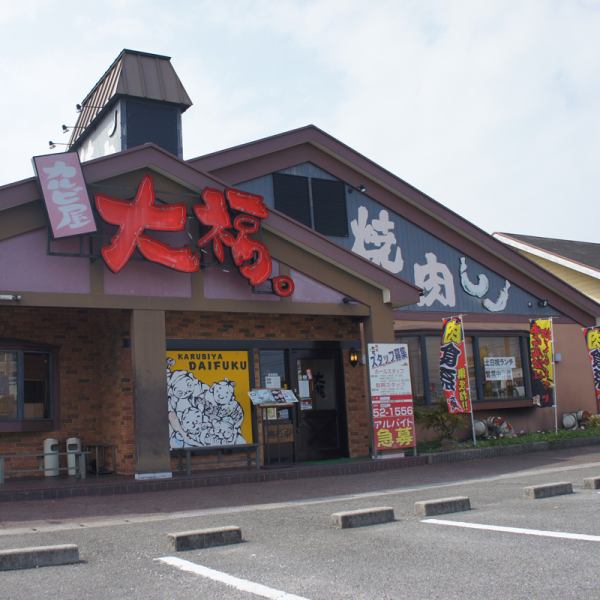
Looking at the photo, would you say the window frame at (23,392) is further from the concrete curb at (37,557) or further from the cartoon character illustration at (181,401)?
the concrete curb at (37,557)

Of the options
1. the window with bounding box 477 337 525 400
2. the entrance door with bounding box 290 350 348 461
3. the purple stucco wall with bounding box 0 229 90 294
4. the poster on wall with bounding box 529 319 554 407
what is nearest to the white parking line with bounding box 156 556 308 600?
the purple stucco wall with bounding box 0 229 90 294

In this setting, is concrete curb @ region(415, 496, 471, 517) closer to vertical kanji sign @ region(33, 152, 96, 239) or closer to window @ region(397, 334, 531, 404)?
vertical kanji sign @ region(33, 152, 96, 239)

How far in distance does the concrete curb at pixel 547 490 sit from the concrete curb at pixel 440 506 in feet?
3.73

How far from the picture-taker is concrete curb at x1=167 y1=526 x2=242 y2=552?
7.23m

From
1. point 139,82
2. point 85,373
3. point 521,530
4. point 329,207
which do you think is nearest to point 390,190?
point 329,207

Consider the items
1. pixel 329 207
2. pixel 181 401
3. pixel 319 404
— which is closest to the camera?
pixel 181 401

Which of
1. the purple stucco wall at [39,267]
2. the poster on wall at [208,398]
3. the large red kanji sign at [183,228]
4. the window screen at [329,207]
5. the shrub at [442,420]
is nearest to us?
the purple stucco wall at [39,267]

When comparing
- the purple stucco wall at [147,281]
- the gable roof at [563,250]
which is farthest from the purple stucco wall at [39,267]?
the gable roof at [563,250]

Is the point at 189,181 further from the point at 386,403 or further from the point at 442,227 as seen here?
the point at 442,227

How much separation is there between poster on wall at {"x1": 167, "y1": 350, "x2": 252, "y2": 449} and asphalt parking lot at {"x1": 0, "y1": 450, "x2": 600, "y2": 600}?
3176 millimetres

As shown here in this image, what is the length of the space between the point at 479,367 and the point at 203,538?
14023 millimetres

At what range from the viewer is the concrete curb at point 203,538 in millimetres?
7230

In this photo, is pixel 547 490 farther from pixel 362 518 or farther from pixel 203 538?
pixel 203 538

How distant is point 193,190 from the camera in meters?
14.2
